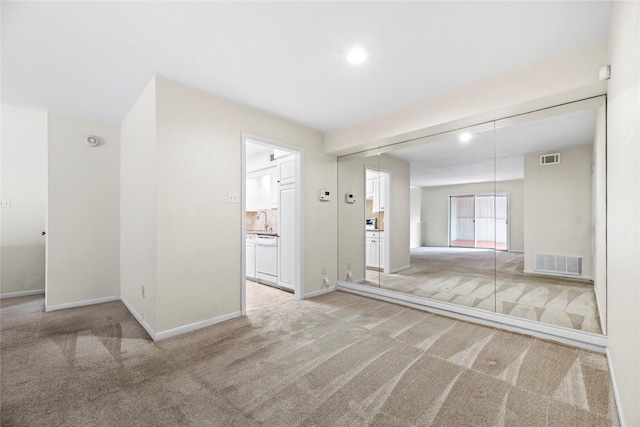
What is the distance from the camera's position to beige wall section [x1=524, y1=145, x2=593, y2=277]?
2.73 metres

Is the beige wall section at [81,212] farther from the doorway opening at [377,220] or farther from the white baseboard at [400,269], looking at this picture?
the white baseboard at [400,269]

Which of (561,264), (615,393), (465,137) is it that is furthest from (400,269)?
(615,393)

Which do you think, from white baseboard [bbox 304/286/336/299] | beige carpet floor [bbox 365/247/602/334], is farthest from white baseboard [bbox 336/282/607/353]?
white baseboard [bbox 304/286/336/299]

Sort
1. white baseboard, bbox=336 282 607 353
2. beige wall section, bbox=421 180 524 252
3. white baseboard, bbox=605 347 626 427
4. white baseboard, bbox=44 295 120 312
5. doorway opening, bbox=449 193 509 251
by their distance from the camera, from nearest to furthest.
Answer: white baseboard, bbox=605 347 626 427, white baseboard, bbox=336 282 607 353, doorway opening, bbox=449 193 509 251, white baseboard, bbox=44 295 120 312, beige wall section, bbox=421 180 524 252

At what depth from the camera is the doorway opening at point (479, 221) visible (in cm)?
311

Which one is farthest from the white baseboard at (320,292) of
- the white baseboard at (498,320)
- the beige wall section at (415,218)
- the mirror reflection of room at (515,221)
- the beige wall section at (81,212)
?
the beige wall section at (81,212)

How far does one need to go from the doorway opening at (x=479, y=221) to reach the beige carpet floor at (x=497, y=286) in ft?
0.37

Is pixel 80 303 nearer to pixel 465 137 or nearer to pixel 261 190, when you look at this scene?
pixel 261 190

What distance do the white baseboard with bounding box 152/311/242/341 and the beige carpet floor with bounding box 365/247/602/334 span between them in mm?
2183

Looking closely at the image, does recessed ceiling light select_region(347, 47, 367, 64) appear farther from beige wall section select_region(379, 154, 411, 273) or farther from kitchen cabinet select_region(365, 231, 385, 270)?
kitchen cabinet select_region(365, 231, 385, 270)

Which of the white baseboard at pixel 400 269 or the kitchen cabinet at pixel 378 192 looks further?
the kitchen cabinet at pixel 378 192

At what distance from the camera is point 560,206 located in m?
2.87

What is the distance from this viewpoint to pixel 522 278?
2980 mm

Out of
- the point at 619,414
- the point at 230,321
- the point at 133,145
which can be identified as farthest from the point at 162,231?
the point at 619,414
